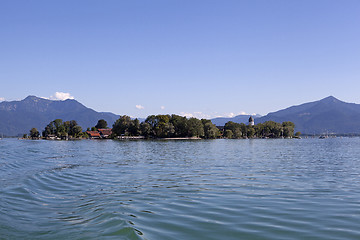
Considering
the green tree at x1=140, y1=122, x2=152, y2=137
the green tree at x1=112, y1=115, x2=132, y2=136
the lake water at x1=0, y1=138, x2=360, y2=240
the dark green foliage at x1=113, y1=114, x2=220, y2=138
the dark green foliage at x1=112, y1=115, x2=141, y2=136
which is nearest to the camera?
the lake water at x1=0, y1=138, x2=360, y2=240

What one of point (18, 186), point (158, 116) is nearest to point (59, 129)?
point (158, 116)

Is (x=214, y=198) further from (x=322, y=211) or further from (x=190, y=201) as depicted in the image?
(x=322, y=211)

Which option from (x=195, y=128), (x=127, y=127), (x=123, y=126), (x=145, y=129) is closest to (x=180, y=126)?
(x=195, y=128)

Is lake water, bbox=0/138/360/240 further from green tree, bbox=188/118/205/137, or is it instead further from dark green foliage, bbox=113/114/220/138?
green tree, bbox=188/118/205/137

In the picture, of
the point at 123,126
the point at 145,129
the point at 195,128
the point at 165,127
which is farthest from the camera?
the point at 123,126

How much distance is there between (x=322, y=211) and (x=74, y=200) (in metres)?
10.1

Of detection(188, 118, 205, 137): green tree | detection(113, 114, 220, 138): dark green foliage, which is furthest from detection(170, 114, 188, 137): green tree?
detection(188, 118, 205, 137): green tree

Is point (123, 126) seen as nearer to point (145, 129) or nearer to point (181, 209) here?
point (145, 129)

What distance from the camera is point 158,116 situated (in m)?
165

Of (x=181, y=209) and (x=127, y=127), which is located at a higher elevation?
(x=127, y=127)

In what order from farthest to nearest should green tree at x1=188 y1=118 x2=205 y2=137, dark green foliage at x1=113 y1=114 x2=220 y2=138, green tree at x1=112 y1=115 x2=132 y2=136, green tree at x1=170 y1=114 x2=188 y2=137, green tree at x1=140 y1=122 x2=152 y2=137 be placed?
green tree at x1=112 y1=115 x2=132 y2=136, green tree at x1=170 y1=114 x2=188 y2=137, dark green foliage at x1=113 y1=114 x2=220 y2=138, green tree at x1=188 y1=118 x2=205 y2=137, green tree at x1=140 y1=122 x2=152 y2=137

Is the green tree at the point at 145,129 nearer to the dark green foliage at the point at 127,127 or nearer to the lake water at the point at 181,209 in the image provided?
the dark green foliage at the point at 127,127

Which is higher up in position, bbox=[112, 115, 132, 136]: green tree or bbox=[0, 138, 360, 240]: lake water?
bbox=[112, 115, 132, 136]: green tree

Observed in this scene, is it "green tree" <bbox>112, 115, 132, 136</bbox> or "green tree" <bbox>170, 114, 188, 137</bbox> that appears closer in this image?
"green tree" <bbox>170, 114, 188, 137</bbox>
